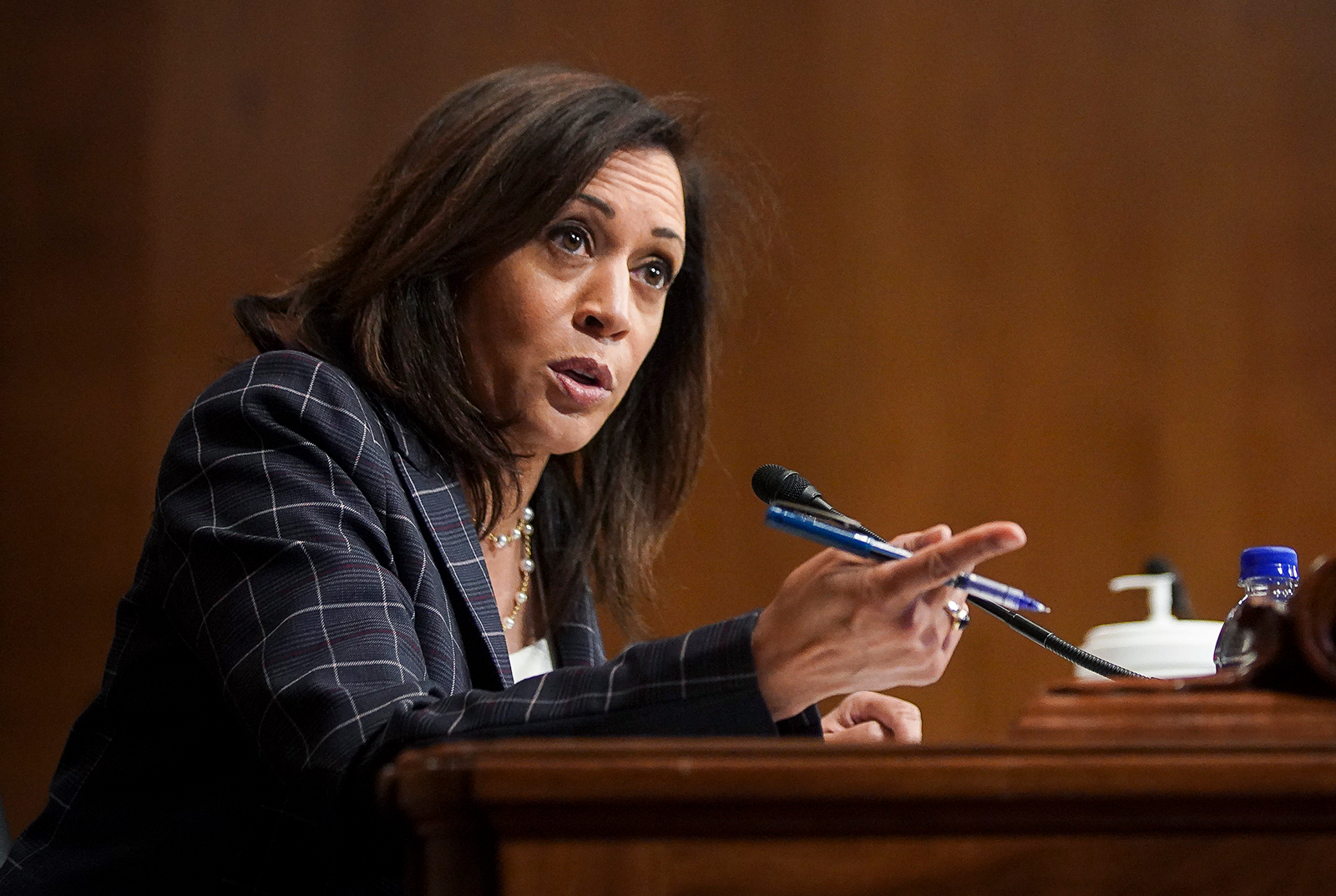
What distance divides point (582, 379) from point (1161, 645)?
737 mm

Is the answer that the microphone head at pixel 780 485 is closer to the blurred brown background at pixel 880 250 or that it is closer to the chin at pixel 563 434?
the chin at pixel 563 434

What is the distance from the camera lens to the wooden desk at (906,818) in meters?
0.44

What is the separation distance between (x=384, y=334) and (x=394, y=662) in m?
0.55

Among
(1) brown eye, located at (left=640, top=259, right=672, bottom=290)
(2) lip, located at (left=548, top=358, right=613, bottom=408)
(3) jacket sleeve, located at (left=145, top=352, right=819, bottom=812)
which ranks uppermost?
(1) brown eye, located at (left=640, top=259, right=672, bottom=290)

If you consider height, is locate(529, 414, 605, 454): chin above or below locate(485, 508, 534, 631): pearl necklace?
above

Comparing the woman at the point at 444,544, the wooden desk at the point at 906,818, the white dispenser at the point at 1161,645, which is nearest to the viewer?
the wooden desk at the point at 906,818

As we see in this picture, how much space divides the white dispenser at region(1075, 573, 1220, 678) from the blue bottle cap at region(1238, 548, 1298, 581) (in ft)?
0.82

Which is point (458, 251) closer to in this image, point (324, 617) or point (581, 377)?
point (581, 377)

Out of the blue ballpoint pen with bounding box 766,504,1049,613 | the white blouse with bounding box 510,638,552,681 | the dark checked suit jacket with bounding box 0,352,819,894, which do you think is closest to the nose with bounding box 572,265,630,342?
the dark checked suit jacket with bounding box 0,352,819,894

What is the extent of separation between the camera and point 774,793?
441 mm

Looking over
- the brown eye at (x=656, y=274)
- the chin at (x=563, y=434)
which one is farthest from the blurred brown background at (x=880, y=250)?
the chin at (x=563, y=434)

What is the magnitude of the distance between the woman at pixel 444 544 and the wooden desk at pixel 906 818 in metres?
0.19

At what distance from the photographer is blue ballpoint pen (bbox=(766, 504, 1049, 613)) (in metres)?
0.77

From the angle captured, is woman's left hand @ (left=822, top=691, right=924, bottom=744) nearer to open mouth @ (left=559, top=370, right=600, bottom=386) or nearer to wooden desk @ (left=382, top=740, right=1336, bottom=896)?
open mouth @ (left=559, top=370, right=600, bottom=386)
